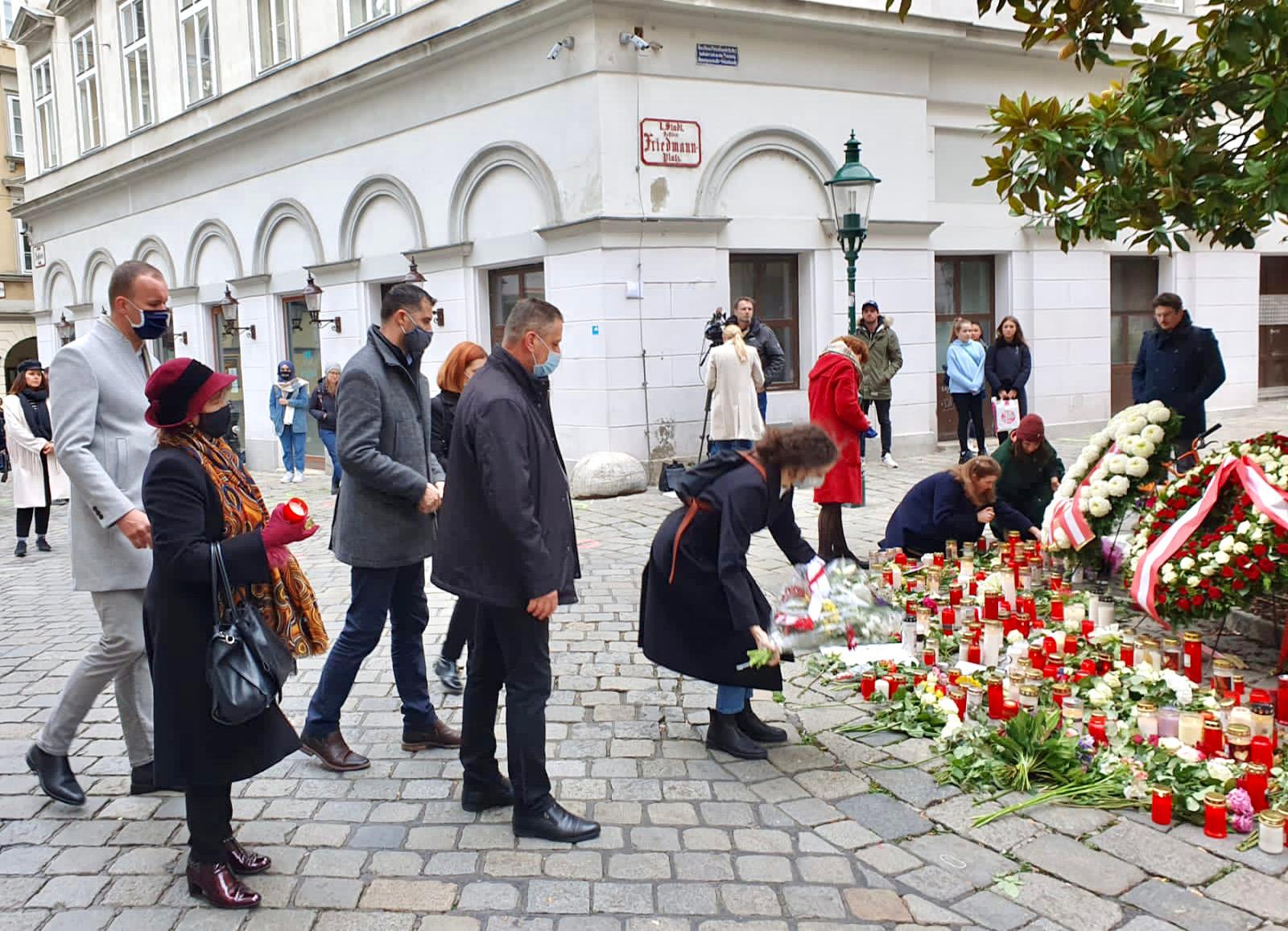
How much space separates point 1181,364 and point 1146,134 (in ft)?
12.8

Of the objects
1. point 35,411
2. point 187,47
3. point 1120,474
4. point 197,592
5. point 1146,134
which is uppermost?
point 187,47

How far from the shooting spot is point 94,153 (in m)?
22.5

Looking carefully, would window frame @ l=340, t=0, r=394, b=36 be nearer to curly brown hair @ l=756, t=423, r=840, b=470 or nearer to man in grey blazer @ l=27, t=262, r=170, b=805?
Answer: man in grey blazer @ l=27, t=262, r=170, b=805

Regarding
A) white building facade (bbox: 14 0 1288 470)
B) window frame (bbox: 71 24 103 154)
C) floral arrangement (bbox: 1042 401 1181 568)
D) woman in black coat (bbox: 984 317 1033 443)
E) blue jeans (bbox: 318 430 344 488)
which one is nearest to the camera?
floral arrangement (bbox: 1042 401 1181 568)

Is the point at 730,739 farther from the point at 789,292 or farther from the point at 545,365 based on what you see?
the point at 789,292

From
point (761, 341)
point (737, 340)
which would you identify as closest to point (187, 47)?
point (761, 341)

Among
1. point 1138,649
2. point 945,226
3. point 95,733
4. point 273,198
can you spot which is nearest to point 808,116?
point 945,226

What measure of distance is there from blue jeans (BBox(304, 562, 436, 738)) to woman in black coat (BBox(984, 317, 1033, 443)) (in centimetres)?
955

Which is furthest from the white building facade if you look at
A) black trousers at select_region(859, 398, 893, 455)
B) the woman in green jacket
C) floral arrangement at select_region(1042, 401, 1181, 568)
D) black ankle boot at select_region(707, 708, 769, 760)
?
black ankle boot at select_region(707, 708, 769, 760)

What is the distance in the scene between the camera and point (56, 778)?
4.35 meters

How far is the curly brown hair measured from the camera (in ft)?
14.0

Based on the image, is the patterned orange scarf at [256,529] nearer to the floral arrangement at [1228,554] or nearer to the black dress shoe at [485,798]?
the black dress shoe at [485,798]

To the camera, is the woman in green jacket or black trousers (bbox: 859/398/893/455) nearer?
the woman in green jacket

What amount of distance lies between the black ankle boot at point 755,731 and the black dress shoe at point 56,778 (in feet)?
8.64
